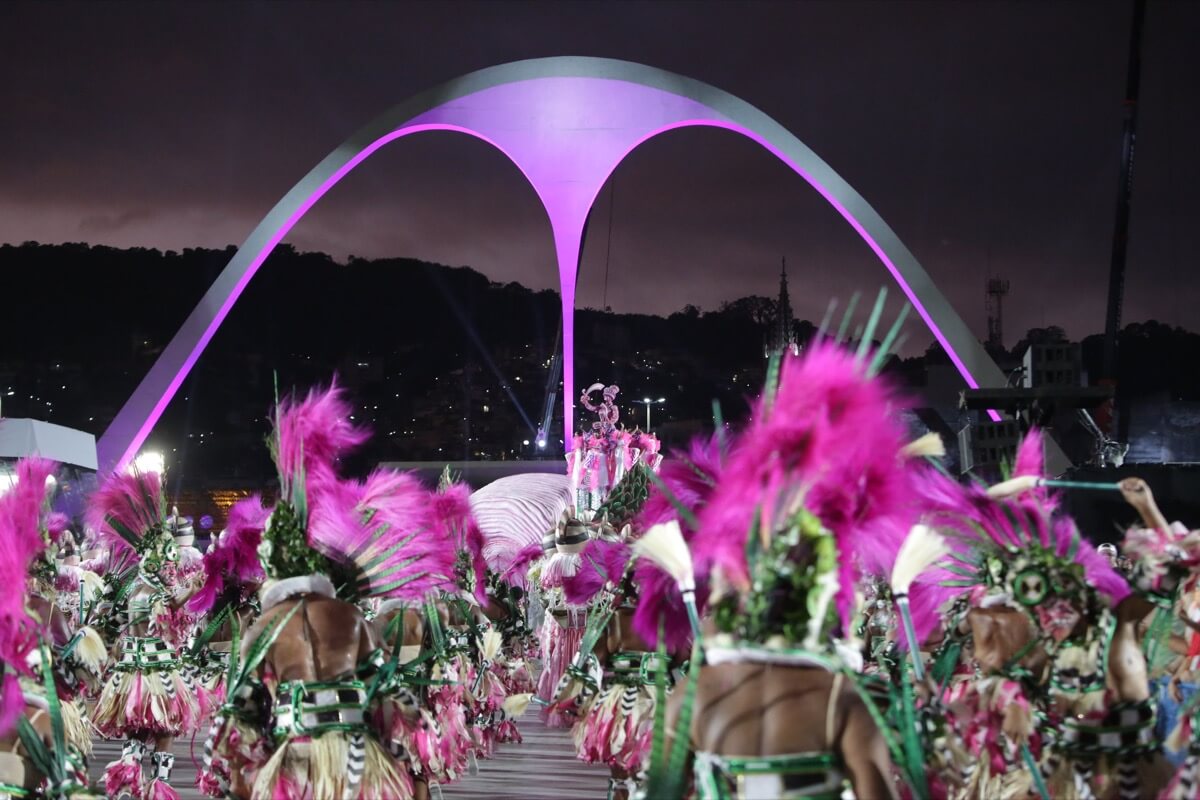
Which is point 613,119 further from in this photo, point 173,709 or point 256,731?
point 256,731

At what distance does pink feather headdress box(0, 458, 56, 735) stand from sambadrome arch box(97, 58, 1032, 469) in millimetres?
25463

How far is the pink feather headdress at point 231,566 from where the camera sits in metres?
8.95

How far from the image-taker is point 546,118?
32.3 metres

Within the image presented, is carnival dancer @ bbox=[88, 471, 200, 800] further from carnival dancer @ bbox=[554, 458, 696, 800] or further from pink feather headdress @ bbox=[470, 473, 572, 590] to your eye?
pink feather headdress @ bbox=[470, 473, 572, 590]

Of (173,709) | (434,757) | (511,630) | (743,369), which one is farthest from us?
(743,369)

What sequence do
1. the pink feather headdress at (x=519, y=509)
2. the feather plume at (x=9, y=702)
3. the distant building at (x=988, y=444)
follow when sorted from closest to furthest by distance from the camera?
the feather plume at (x=9, y=702) < the distant building at (x=988, y=444) < the pink feather headdress at (x=519, y=509)

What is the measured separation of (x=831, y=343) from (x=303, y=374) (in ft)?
189

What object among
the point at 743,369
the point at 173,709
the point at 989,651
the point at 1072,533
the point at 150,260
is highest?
the point at 150,260

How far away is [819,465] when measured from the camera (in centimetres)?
327

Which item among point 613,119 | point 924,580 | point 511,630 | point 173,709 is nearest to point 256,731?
point 924,580

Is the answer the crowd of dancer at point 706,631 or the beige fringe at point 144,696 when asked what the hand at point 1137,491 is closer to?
the crowd of dancer at point 706,631

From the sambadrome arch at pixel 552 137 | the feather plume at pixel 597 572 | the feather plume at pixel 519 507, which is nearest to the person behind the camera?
the feather plume at pixel 597 572

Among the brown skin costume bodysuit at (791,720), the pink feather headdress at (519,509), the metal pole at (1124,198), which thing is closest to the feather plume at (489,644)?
the pink feather headdress at (519,509)

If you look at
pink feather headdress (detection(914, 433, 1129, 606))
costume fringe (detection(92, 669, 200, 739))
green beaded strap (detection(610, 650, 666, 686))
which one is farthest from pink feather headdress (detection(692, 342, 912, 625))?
costume fringe (detection(92, 669, 200, 739))
